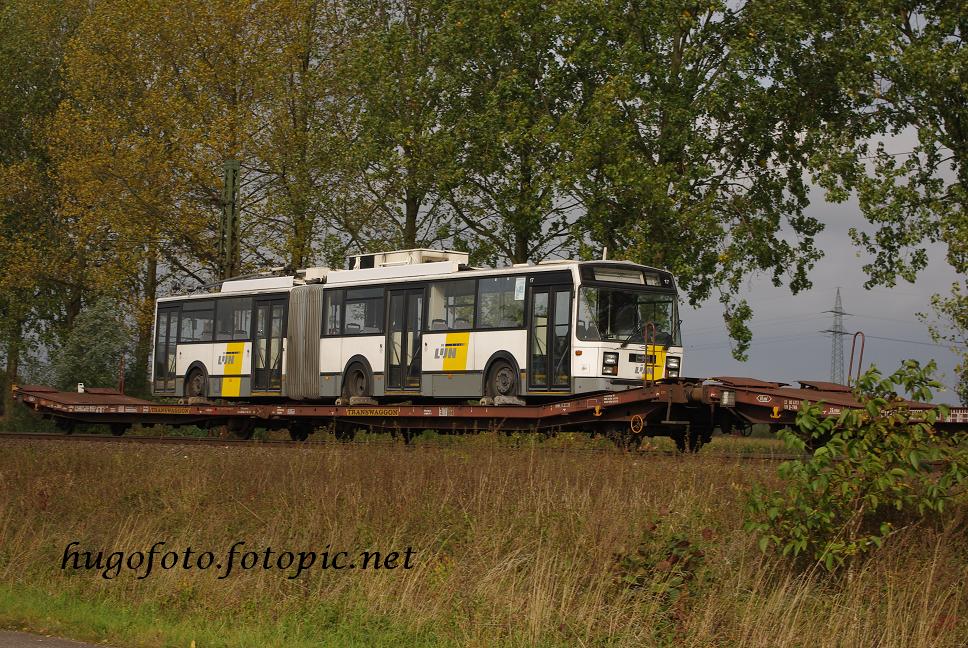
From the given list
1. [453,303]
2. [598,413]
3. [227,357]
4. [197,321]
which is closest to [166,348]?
[197,321]

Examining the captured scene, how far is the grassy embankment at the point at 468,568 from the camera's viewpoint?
978 cm

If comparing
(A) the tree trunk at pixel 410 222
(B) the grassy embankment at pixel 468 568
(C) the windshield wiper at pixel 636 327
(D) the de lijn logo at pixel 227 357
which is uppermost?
(A) the tree trunk at pixel 410 222

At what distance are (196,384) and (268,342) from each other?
322cm

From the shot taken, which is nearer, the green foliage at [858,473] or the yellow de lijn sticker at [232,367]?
the green foliage at [858,473]

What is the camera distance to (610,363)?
22.4 meters

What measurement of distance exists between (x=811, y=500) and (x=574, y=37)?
2459 cm

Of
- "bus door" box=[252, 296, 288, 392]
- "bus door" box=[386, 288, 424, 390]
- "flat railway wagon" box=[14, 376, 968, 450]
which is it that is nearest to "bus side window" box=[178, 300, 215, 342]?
"bus door" box=[252, 296, 288, 392]

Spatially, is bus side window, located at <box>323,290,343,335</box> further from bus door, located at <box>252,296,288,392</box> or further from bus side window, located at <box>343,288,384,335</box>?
bus door, located at <box>252,296,288,392</box>

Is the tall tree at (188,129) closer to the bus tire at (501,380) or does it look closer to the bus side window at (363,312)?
the bus side window at (363,312)

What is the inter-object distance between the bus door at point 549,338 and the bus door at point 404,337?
312 centimetres

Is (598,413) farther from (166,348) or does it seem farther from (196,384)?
(166,348)

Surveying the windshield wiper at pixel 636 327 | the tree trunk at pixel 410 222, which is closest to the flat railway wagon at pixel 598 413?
the windshield wiper at pixel 636 327

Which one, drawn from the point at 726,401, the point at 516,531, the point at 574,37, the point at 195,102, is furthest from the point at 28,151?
the point at 516,531

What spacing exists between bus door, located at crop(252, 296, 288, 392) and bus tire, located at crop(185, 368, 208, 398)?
76.1 inches
